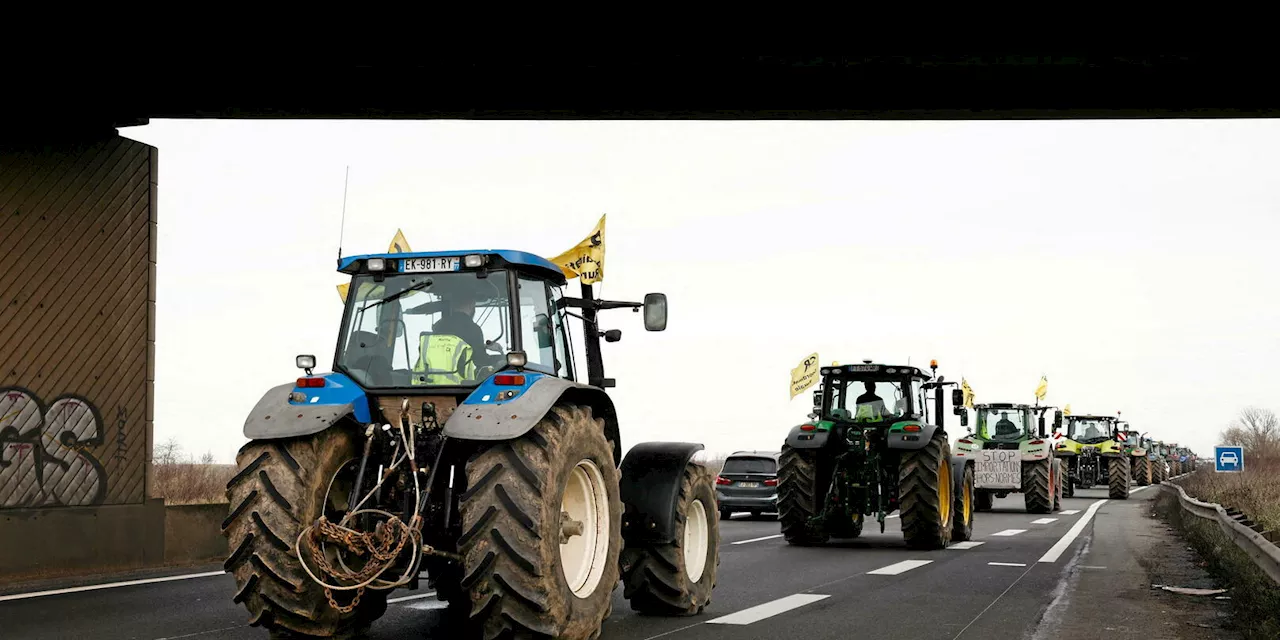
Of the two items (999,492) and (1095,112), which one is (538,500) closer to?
(1095,112)

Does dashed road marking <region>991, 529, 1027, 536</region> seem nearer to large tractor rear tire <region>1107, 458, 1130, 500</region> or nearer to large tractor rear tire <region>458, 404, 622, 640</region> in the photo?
large tractor rear tire <region>458, 404, 622, 640</region>

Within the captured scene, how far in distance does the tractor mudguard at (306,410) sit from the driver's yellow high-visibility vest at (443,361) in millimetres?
428

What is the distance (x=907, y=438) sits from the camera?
1806 centimetres

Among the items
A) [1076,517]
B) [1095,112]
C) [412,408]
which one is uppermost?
[1095,112]

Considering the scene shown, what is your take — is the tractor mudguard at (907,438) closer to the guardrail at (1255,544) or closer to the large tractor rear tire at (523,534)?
the guardrail at (1255,544)

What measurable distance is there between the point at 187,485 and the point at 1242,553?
23.6 metres

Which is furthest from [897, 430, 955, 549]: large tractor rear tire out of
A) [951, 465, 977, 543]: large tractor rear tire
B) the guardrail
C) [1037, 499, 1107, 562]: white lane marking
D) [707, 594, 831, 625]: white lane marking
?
[707, 594, 831, 625]: white lane marking

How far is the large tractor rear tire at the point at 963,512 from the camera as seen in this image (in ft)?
64.5

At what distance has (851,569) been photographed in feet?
47.8

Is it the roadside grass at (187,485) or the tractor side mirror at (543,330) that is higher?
the tractor side mirror at (543,330)

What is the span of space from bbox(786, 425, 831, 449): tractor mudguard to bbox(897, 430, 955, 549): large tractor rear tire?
1.18 m

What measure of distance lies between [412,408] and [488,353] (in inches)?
22.9

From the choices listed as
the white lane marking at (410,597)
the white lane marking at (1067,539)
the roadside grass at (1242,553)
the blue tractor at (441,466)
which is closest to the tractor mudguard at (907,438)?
the white lane marking at (1067,539)

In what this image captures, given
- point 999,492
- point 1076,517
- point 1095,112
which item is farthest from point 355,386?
point 999,492
